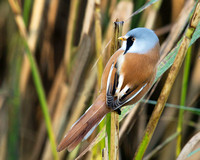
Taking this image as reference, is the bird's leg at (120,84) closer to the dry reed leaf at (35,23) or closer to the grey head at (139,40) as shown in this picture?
the grey head at (139,40)

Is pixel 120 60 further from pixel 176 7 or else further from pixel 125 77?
pixel 176 7

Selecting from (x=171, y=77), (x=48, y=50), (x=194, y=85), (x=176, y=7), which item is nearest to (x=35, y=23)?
(x=48, y=50)

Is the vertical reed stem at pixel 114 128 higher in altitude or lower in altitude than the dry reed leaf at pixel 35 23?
higher

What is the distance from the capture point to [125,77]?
40cm

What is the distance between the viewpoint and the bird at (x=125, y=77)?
0.37m

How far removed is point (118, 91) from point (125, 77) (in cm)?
2

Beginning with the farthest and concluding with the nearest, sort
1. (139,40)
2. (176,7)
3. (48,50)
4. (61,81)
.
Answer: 1. (48,50)
2. (61,81)
3. (176,7)
4. (139,40)

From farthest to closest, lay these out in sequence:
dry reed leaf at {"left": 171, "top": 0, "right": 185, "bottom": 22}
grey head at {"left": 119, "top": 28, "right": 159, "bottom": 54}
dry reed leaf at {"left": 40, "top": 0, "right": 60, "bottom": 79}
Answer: dry reed leaf at {"left": 40, "top": 0, "right": 60, "bottom": 79}
dry reed leaf at {"left": 171, "top": 0, "right": 185, "bottom": 22}
grey head at {"left": 119, "top": 28, "right": 159, "bottom": 54}

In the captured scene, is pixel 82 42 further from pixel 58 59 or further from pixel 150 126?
pixel 58 59

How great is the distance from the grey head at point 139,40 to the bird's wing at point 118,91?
0.04 m

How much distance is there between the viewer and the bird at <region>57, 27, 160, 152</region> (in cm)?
37

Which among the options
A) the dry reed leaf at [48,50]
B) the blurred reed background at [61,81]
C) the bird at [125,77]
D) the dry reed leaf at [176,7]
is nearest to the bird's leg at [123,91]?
the bird at [125,77]

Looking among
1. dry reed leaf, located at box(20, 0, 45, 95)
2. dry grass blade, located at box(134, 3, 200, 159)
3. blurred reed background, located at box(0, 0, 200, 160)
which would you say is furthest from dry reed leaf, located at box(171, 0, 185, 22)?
dry grass blade, located at box(134, 3, 200, 159)

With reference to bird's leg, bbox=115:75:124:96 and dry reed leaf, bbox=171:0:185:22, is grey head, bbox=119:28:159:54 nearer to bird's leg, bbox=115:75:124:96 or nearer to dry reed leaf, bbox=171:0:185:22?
bird's leg, bbox=115:75:124:96
